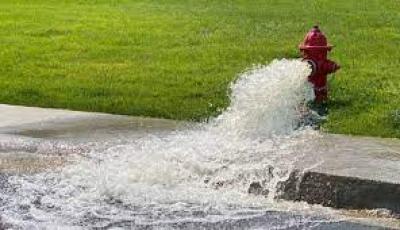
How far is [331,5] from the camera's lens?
17078 mm

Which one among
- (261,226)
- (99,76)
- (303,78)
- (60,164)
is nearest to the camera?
(261,226)

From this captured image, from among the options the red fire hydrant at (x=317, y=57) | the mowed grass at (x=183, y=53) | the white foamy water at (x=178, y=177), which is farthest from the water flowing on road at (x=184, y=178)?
the mowed grass at (x=183, y=53)

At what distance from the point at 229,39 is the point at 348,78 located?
3.47 m

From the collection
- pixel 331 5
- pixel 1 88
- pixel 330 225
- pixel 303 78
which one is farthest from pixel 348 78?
pixel 331 5

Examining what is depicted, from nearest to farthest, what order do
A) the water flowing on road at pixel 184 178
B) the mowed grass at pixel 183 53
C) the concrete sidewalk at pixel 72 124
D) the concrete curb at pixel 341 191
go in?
the water flowing on road at pixel 184 178 < the concrete curb at pixel 341 191 < the concrete sidewalk at pixel 72 124 < the mowed grass at pixel 183 53

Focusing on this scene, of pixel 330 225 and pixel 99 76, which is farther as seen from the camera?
pixel 99 76

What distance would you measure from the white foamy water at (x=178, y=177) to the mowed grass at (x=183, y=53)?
2.09 ft

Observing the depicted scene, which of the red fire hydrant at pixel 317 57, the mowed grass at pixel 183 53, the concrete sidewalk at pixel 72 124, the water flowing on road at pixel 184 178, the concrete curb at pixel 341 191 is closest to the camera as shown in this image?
the water flowing on road at pixel 184 178

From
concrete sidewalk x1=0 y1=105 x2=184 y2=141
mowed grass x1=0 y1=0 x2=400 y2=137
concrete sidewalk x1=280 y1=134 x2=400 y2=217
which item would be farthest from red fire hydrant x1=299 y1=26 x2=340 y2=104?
concrete sidewalk x1=280 y1=134 x2=400 y2=217

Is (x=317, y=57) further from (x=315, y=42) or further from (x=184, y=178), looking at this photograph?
(x=184, y=178)

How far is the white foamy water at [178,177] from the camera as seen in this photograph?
546 cm

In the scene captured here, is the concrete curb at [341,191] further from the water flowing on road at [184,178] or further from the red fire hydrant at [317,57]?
the red fire hydrant at [317,57]

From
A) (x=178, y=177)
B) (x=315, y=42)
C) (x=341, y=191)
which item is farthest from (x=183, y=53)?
(x=341, y=191)

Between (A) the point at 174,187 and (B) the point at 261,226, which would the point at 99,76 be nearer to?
(A) the point at 174,187
